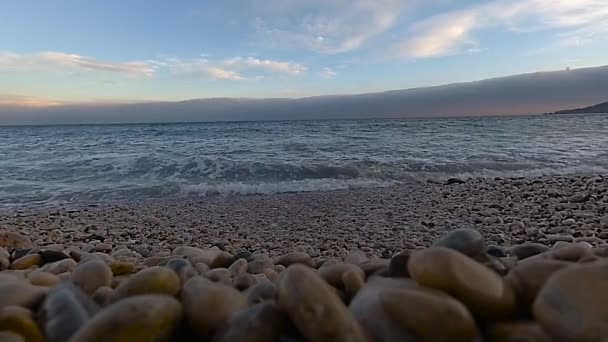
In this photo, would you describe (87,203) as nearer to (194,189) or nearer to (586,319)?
(194,189)

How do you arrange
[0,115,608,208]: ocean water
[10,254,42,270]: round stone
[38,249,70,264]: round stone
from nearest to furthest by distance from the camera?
1. [10,254,42,270]: round stone
2. [38,249,70,264]: round stone
3. [0,115,608,208]: ocean water

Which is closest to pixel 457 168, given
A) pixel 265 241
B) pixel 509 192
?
pixel 509 192

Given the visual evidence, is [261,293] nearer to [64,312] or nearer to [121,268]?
[64,312]

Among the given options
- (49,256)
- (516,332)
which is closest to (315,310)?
(516,332)

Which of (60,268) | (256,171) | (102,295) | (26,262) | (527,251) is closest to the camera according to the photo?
(102,295)

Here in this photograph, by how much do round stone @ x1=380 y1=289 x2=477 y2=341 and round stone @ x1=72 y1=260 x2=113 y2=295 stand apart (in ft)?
4.12

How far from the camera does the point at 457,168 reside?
10273mm

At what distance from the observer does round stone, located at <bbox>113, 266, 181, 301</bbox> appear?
4.13 ft

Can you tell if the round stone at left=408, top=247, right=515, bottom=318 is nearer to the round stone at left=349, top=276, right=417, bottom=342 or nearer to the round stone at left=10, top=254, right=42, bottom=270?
the round stone at left=349, top=276, right=417, bottom=342

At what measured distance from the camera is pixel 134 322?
1.00 metres

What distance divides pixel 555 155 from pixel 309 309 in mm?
13760

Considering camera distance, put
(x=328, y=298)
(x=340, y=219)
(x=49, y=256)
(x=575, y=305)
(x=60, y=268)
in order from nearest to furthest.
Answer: (x=575, y=305) < (x=328, y=298) < (x=60, y=268) < (x=49, y=256) < (x=340, y=219)

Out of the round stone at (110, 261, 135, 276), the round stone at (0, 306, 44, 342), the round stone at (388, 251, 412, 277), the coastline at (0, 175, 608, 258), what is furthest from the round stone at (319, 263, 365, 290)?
the coastline at (0, 175, 608, 258)

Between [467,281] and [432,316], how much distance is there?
0.17m
